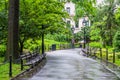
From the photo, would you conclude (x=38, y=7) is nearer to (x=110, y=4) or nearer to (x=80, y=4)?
(x=80, y=4)

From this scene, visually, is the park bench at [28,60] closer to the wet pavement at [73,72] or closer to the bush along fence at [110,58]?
the wet pavement at [73,72]

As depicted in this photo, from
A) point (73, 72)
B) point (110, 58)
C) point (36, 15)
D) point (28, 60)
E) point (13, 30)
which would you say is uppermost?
point (36, 15)

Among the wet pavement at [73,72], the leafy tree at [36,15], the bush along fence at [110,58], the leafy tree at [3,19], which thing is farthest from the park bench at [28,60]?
the leafy tree at [36,15]

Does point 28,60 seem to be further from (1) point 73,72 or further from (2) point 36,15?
(2) point 36,15

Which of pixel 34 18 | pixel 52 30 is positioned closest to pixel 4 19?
pixel 34 18

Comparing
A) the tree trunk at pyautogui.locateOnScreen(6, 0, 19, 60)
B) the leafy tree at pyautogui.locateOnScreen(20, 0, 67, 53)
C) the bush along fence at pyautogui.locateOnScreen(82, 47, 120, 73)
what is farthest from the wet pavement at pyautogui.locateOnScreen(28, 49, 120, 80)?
the leafy tree at pyautogui.locateOnScreen(20, 0, 67, 53)

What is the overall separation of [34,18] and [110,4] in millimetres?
29313

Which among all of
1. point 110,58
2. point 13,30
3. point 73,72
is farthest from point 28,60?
point 110,58

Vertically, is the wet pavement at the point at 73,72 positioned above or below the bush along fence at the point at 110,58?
below

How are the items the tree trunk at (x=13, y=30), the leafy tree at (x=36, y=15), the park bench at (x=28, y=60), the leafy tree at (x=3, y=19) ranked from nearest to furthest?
the park bench at (x=28, y=60) → the tree trunk at (x=13, y=30) → the leafy tree at (x=3, y=19) → the leafy tree at (x=36, y=15)

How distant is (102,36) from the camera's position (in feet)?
203

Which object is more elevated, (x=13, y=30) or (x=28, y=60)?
(x=13, y=30)

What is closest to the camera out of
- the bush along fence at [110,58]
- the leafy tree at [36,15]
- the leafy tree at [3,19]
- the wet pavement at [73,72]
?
the wet pavement at [73,72]

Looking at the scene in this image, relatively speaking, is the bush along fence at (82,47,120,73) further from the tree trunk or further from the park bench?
the tree trunk
